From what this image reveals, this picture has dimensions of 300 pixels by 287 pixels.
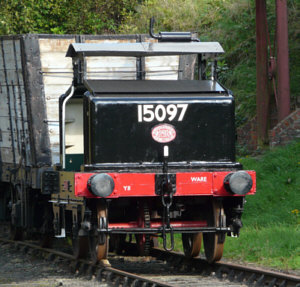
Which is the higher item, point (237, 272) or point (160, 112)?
point (160, 112)

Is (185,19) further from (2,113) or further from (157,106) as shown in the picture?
(157,106)

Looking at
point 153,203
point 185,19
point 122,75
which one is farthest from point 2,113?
point 185,19

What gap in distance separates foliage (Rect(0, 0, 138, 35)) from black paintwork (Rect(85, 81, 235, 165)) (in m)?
12.2

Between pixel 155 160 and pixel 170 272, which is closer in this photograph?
pixel 155 160

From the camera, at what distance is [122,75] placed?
39.3 ft

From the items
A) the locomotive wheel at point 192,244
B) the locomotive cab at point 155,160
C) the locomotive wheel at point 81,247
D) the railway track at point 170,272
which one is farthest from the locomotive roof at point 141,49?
the railway track at point 170,272

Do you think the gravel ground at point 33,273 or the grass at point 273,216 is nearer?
the gravel ground at point 33,273

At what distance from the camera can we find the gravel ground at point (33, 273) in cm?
950

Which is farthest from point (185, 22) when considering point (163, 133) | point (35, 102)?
point (163, 133)

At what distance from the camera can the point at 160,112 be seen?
976 centimetres

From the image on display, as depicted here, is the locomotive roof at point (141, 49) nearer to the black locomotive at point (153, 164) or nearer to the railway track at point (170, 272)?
the black locomotive at point (153, 164)

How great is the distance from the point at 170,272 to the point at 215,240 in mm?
763

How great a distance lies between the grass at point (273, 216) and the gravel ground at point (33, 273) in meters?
2.04

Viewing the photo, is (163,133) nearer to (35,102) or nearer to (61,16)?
(35,102)
